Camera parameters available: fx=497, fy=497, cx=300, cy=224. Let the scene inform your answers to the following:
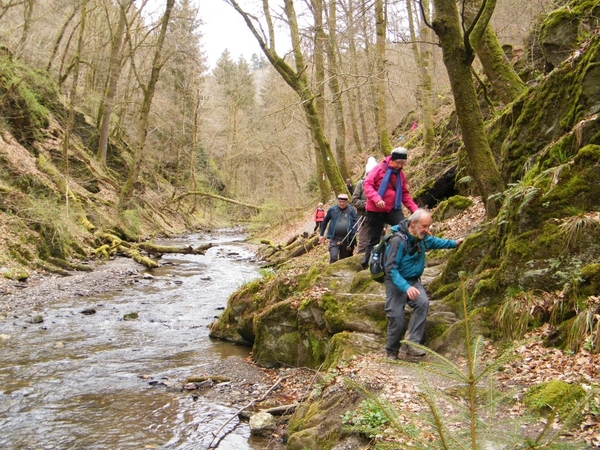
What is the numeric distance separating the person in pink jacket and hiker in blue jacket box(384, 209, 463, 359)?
64.2 inches

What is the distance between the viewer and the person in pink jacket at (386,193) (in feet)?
24.3

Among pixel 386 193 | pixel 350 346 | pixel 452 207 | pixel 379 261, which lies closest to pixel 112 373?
pixel 350 346

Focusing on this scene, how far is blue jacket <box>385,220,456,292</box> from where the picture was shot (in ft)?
18.5

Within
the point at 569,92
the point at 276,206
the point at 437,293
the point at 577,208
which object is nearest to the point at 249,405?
the point at 437,293

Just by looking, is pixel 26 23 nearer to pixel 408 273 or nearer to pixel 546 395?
pixel 408 273

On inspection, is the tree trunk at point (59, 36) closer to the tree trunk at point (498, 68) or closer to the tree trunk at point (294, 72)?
the tree trunk at point (294, 72)

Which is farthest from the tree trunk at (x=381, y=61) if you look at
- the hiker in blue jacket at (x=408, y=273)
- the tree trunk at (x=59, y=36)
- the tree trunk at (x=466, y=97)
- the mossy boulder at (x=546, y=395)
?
the tree trunk at (x=59, y=36)

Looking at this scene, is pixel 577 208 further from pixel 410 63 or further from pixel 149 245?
pixel 410 63

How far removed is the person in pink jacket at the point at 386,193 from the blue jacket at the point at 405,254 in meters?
1.60

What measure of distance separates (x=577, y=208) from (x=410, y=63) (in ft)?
85.9

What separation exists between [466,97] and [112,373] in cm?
681

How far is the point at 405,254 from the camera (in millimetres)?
5766

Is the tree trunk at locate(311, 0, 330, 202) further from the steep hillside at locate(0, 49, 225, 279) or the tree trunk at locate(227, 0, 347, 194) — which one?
the steep hillside at locate(0, 49, 225, 279)

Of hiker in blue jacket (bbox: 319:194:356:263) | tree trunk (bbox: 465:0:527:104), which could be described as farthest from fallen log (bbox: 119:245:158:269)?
tree trunk (bbox: 465:0:527:104)
